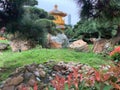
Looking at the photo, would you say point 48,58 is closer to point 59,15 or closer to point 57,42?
point 57,42

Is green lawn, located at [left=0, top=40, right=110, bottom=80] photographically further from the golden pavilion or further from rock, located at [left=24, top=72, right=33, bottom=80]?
the golden pavilion

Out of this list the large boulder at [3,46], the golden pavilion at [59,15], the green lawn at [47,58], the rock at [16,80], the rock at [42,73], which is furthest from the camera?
the golden pavilion at [59,15]

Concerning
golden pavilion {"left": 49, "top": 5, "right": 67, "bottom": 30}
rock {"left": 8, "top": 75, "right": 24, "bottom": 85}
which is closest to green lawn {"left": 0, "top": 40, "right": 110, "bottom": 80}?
rock {"left": 8, "top": 75, "right": 24, "bottom": 85}

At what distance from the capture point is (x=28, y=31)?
21.0 ft

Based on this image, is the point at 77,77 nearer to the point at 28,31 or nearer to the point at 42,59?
the point at 28,31

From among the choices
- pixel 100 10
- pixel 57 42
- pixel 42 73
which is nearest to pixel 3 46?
pixel 57 42

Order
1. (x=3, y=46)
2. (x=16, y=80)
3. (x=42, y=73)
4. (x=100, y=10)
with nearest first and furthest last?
(x=16, y=80) < (x=100, y=10) < (x=42, y=73) < (x=3, y=46)

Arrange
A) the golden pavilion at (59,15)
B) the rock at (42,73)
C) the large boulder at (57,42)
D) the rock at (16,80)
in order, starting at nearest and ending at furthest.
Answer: the rock at (16,80)
the rock at (42,73)
the large boulder at (57,42)
the golden pavilion at (59,15)

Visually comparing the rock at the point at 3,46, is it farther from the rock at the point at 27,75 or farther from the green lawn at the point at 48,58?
the rock at the point at 27,75

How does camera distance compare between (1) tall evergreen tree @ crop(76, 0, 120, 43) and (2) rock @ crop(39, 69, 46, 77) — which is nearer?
(1) tall evergreen tree @ crop(76, 0, 120, 43)

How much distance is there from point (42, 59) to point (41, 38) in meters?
0.79

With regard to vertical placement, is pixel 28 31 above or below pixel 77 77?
below

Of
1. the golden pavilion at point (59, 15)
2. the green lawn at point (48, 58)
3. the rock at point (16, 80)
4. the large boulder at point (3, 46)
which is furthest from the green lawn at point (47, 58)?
the golden pavilion at point (59, 15)

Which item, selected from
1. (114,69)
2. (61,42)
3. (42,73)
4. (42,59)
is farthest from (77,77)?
(61,42)
